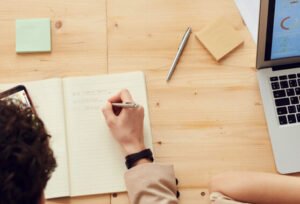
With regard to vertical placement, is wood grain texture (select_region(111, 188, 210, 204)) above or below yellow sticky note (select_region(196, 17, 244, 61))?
below

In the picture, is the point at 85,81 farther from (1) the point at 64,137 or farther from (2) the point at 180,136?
(2) the point at 180,136

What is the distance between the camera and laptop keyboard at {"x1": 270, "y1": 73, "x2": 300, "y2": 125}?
0.76 m

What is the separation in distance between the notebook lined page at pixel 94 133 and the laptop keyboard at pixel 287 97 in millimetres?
319

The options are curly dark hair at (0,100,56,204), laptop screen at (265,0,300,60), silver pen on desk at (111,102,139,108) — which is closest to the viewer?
curly dark hair at (0,100,56,204)

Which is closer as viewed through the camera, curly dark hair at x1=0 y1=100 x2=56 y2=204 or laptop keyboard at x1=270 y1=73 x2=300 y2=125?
curly dark hair at x1=0 y1=100 x2=56 y2=204

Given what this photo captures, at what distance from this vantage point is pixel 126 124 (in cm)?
76

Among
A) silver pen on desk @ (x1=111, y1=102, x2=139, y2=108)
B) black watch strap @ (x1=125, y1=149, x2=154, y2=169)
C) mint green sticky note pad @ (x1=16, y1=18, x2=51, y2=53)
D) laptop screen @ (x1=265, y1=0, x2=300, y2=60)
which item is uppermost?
mint green sticky note pad @ (x1=16, y1=18, x2=51, y2=53)

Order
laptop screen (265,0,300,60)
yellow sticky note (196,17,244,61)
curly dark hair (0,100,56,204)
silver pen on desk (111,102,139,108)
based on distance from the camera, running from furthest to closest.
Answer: yellow sticky note (196,17,244,61) < silver pen on desk (111,102,139,108) < laptop screen (265,0,300,60) < curly dark hair (0,100,56,204)

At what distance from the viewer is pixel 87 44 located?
859 mm

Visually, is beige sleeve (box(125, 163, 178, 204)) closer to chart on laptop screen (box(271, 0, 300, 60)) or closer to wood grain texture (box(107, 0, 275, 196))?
wood grain texture (box(107, 0, 275, 196))

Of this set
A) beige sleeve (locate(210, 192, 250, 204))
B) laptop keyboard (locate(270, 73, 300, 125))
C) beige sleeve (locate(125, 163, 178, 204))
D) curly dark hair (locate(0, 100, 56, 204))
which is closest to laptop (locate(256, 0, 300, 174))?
laptop keyboard (locate(270, 73, 300, 125))

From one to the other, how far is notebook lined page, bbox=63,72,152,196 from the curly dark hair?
0.21 meters

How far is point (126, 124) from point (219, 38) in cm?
34

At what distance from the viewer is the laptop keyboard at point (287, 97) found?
763mm
